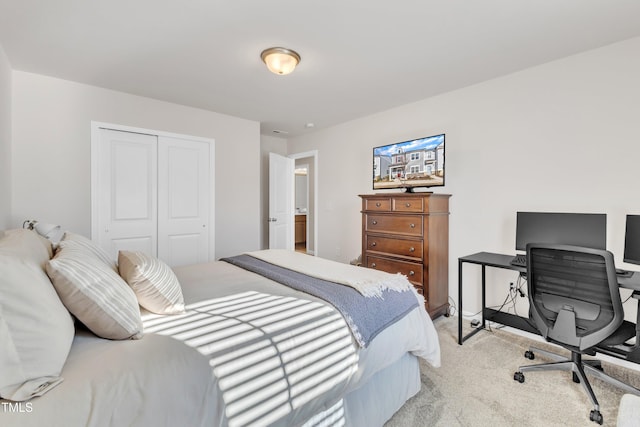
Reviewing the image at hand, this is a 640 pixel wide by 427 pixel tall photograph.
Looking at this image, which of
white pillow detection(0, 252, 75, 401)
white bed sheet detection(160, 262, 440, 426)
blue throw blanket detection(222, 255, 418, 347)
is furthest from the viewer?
blue throw blanket detection(222, 255, 418, 347)

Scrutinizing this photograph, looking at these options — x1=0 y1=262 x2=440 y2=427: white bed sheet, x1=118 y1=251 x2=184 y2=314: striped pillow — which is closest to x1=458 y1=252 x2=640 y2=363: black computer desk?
x1=0 y1=262 x2=440 y2=427: white bed sheet

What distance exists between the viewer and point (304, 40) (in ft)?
7.28

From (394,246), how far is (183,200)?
2.69 m

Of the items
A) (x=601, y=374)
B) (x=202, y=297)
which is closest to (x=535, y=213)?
(x=601, y=374)

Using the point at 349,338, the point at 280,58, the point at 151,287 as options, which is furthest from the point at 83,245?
the point at 280,58

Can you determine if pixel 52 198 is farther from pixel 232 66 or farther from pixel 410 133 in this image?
pixel 410 133

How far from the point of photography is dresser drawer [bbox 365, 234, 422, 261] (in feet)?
9.82

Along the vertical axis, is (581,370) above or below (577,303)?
below

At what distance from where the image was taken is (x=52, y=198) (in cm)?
296

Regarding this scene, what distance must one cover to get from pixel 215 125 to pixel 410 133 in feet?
8.51

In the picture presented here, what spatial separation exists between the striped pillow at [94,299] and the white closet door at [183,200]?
2.71m

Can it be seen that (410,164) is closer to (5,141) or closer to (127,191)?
(127,191)

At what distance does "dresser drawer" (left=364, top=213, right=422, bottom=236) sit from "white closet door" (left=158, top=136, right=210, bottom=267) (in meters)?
2.20

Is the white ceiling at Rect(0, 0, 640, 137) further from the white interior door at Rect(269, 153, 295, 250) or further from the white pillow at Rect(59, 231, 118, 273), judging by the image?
the white interior door at Rect(269, 153, 295, 250)
